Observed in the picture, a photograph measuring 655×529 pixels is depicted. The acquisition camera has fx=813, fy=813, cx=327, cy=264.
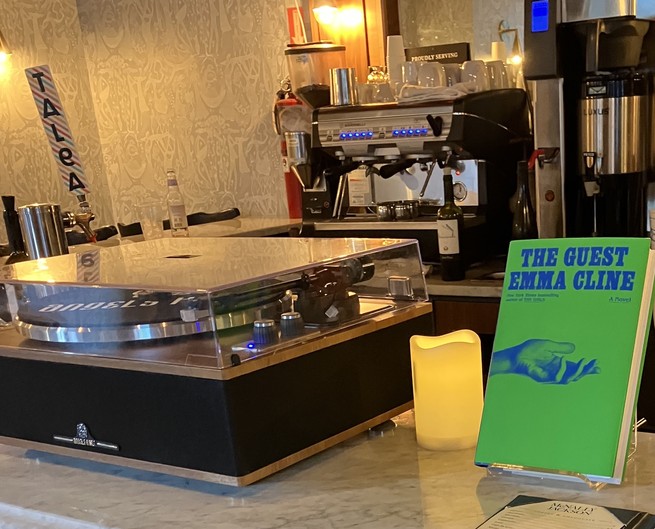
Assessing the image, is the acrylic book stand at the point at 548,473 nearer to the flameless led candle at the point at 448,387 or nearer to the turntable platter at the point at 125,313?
the flameless led candle at the point at 448,387

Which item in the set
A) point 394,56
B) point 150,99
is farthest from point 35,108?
point 394,56

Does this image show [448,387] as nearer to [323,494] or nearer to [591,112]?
[323,494]

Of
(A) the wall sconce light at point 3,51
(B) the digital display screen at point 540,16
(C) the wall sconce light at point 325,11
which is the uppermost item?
(A) the wall sconce light at point 3,51

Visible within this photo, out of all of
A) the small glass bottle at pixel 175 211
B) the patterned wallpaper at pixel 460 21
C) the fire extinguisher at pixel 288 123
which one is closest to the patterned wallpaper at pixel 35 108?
the fire extinguisher at pixel 288 123

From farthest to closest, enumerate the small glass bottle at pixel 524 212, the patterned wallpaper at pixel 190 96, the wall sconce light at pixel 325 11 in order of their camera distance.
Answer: the patterned wallpaper at pixel 190 96, the wall sconce light at pixel 325 11, the small glass bottle at pixel 524 212

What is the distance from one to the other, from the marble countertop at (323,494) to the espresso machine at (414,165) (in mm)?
1801

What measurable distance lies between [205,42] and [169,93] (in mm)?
404

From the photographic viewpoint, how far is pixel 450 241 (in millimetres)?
2736

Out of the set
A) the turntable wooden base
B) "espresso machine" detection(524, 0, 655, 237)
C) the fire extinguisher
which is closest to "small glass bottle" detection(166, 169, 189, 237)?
the fire extinguisher

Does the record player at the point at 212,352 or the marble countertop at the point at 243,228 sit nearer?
the record player at the point at 212,352

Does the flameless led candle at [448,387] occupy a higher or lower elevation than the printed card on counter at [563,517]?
higher

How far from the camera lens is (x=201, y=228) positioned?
3750 mm

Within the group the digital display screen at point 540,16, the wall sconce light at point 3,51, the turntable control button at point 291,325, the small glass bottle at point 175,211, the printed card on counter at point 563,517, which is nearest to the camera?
the printed card on counter at point 563,517

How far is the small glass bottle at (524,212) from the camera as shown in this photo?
290cm
